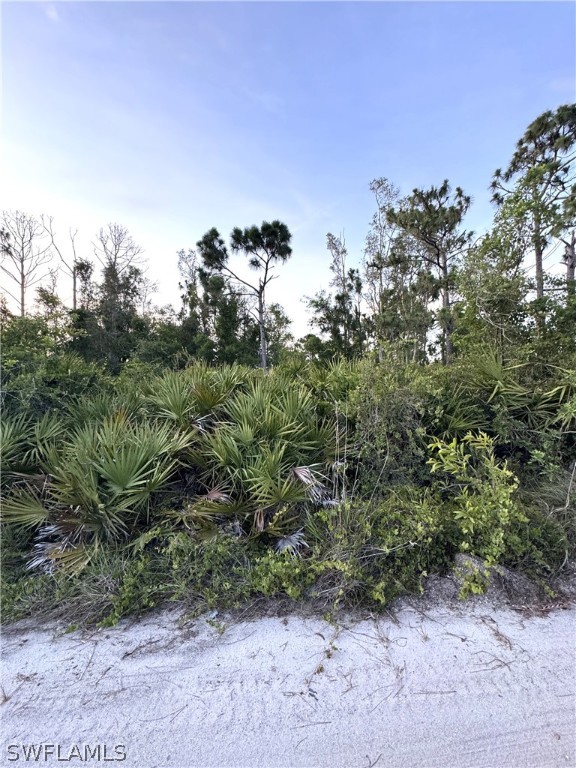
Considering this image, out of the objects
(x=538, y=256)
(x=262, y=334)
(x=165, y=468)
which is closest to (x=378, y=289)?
(x=262, y=334)

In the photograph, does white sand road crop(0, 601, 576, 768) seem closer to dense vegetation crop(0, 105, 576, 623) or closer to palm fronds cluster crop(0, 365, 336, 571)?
dense vegetation crop(0, 105, 576, 623)

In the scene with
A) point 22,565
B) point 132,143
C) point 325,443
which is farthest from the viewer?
point 132,143

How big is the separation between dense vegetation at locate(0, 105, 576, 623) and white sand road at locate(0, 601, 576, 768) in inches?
9.0

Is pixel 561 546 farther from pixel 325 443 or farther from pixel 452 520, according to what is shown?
pixel 325 443

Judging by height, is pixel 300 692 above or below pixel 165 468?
below

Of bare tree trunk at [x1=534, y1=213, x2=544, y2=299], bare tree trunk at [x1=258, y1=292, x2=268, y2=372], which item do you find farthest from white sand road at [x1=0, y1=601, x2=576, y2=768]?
bare tree trunk at [x1=258, y1=292, x2=268, y2=372]

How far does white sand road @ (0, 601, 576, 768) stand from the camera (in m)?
1.37

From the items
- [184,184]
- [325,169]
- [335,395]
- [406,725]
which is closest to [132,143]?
[184,184]

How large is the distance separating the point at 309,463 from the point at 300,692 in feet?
5.88

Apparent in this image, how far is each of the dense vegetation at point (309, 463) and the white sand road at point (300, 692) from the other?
0.23m

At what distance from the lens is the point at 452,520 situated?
8.43 feet

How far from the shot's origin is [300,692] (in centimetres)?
162

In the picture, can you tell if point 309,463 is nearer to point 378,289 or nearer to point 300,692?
point 300,692

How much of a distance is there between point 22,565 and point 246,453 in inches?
80.3
